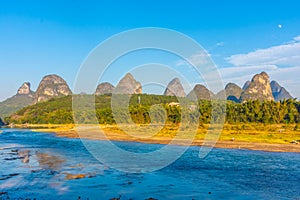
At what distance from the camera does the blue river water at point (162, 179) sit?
19938mm

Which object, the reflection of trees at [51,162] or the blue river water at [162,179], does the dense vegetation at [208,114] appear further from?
the reflection of trees at [51,162]

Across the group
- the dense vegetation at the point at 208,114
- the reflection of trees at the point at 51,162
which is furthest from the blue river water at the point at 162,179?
the dense vegetation at the point at 208,114

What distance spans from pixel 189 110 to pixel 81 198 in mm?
82236

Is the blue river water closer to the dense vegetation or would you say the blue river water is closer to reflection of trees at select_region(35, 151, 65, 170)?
reflection of trees at select_region(35, 151, 65, 170)

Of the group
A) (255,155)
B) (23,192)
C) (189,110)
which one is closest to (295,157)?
(255,155)

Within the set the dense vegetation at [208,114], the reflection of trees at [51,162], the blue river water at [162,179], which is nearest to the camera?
the blue river water at [162,179]

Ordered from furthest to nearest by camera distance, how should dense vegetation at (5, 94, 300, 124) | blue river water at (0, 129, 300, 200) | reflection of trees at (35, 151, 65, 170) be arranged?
dense vegetation at (5, 94, 300, 124)
reflection of trees at (35, 151, 65, 170)
blue river water at (0, 129, 300, 200)

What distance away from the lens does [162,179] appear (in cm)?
2475

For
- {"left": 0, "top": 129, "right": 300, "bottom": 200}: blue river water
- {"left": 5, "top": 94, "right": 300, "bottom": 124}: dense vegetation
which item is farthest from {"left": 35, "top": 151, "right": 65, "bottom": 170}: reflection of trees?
{"left": 5, "top": 94, "right": 300, "bottom": 124}: dense vegetation

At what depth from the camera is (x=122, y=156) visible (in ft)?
124

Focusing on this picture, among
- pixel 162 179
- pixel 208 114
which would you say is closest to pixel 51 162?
pixel 162 179

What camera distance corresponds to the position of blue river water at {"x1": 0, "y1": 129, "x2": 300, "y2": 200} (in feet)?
65.4

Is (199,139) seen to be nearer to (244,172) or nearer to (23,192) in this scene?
(244,172)

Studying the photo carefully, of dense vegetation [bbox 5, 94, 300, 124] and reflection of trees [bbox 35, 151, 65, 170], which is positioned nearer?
reflection of trees [bbox 35, 151, 65, 170]
